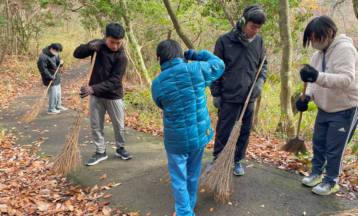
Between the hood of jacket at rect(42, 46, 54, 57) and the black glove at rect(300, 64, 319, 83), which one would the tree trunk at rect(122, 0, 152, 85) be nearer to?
the hood of jacket at rect(42, 46, 54, 57)

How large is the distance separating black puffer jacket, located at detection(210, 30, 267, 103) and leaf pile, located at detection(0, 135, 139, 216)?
6.82 ft

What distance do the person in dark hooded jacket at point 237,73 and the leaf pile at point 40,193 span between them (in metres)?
1.85

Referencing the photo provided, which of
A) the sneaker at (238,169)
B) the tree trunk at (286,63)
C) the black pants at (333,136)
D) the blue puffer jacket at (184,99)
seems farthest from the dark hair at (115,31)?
the tree trunk at (286,63)

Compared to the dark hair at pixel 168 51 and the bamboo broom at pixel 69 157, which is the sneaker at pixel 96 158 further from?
the dark hair at pixel 168 51

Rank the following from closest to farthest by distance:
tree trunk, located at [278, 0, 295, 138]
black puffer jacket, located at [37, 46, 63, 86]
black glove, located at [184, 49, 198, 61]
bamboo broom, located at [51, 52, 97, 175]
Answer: black glove, located at [184, 49, 198, 61]
bamboo broom, located at [51, 52, 97, 175]
tree trunk, located at [278, 0, 295, 138]
black puffer jacket, located at [37, 46, 63, 86]

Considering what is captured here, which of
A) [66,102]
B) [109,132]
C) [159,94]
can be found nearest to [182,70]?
[159,94]

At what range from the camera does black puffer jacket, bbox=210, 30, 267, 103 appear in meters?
2.91

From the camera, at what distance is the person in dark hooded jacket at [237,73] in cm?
283

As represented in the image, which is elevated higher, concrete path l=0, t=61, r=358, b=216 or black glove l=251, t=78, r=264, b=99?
black glove l=251, t=78, r=264, b=99

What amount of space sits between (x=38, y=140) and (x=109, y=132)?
60.6 inches

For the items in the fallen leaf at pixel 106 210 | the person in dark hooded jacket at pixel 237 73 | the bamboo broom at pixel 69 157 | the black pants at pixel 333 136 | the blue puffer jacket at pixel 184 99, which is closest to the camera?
the blue puffer jacket at pixel 184 99

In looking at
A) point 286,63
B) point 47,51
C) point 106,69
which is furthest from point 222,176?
point 47,51

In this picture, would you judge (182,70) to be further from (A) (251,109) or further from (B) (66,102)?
(B) (66,102)

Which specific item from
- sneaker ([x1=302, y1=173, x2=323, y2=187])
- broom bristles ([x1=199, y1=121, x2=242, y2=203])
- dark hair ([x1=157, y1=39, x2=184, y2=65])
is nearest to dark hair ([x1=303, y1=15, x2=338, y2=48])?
broom bristles ([x1=199, y1=121, x2=242, y2=203])
